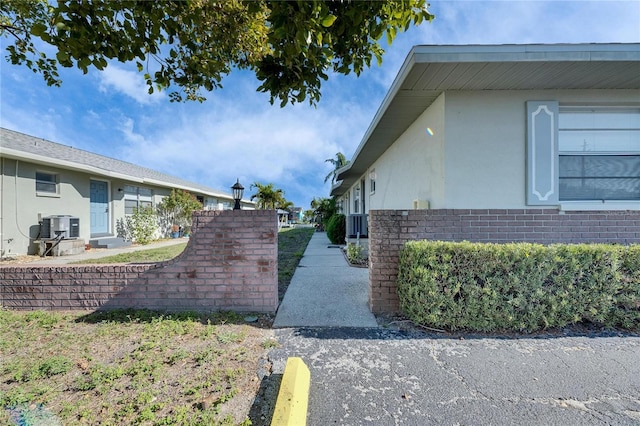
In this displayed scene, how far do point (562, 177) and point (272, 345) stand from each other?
4980 mm

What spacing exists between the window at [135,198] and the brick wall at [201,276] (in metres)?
10.3

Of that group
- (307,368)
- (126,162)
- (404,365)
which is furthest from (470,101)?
(126,162)

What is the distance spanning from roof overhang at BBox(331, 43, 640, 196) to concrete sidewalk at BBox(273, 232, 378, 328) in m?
3.48

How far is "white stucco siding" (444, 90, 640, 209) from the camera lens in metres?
4.11

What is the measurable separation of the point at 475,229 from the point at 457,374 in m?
2.23

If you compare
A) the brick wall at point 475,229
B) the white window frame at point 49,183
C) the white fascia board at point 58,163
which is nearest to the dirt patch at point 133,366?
the brick wall at point 475,229

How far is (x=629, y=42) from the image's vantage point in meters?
3.43

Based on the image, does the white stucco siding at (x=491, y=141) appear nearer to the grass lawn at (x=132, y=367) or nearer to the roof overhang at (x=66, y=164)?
the grass lawn at (x=132, y=367)

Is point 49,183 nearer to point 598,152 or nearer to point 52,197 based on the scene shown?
point 52,197

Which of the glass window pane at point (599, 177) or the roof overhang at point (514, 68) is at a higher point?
the roof overhang at point (514, 68)

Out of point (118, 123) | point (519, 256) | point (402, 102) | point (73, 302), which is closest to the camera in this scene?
point (519, 256)

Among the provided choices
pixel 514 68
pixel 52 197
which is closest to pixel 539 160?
pixel 514 68

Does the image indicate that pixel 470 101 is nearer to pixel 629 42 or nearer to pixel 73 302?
pixel 629 42

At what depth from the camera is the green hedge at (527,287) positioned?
3322mm
